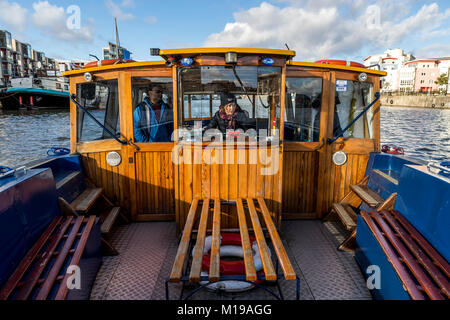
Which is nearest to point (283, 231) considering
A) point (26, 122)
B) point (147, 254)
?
point (147, 254)

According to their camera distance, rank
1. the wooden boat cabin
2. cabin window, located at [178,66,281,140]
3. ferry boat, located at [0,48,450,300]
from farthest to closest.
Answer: the wooden boat cabin < cabin window, located at [178,66,281,140] < ferry boat, located at [0,48,450,300]

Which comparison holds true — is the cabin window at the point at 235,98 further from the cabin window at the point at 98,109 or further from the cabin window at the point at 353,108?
the cabin window at the point at 353,108

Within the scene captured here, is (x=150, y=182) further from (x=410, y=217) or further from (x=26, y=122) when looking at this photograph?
(x=26, y=122)

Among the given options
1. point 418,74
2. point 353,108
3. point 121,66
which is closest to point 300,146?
point 353,108

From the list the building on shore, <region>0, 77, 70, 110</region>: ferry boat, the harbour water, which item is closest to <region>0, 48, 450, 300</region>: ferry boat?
the harbour water

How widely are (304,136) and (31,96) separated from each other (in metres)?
41.2

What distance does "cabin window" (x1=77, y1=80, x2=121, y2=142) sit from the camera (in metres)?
4.61

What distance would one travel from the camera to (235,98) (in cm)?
391

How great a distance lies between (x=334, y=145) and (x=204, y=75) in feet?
7.94

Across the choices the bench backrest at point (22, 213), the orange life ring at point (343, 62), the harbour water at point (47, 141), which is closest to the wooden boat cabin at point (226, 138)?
the orange life ring at point (343, 62)

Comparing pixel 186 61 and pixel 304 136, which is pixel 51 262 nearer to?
pixel 186 61

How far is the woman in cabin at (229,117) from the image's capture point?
389cm

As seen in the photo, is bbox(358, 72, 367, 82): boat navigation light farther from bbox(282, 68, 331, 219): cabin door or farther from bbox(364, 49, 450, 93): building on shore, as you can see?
bbox(364, 49, 450, 93): building on shore

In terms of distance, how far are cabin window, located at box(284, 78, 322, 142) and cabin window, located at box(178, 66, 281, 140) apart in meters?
1.00
